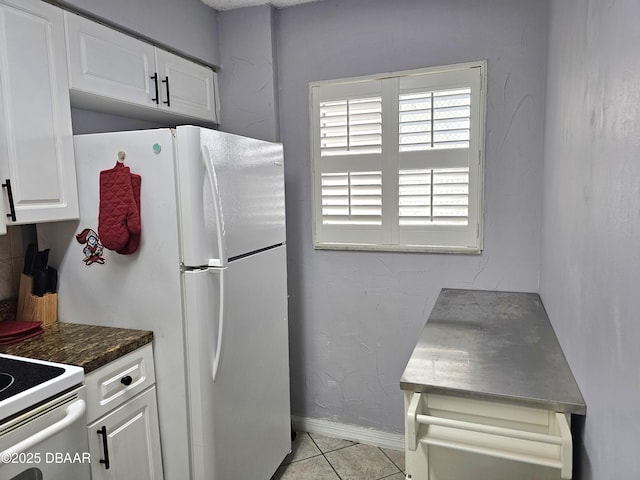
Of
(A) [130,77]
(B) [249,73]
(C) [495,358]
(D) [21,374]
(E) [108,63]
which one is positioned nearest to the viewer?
(D) [21,374]

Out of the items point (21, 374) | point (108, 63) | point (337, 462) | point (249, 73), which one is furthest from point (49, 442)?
point (249, 73)

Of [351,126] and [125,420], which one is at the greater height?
[351,126]

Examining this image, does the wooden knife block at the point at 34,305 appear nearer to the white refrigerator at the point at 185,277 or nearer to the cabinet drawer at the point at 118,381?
the white refrigerator at the point at 185,277

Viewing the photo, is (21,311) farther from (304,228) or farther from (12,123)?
(304,228)

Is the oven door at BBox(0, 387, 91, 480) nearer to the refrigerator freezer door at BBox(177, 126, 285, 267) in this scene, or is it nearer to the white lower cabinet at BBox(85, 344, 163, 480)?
the white lower cabinet at BBox(85, 344, 163, 480)

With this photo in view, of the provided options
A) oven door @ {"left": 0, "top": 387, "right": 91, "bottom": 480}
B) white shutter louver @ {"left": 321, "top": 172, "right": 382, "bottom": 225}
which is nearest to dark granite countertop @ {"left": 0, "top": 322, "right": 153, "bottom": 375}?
oven door @ {"left": 0, "top": 387, "right": 91, "bottom": 480}

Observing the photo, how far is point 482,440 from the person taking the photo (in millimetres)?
1188

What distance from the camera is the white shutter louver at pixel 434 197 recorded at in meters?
2.22

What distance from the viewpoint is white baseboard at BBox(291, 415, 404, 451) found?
8.27 feet

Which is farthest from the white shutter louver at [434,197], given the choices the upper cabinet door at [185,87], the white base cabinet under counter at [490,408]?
the upper cabinet door at [185,87]

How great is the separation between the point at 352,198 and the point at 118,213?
4.08 feet

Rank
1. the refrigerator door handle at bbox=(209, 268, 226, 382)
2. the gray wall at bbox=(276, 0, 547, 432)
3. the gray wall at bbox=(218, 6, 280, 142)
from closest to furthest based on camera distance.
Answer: the refrigerator door handle at bbox=(209, 268, 226, 382)
the gray wall at bbox=(276, 0, 547, 432)
the gray wall at bbox=(218, 6, 280, 142)

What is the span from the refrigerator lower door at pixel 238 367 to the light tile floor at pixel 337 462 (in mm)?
142

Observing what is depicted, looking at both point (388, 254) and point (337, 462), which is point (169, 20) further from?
point (337, 462)
